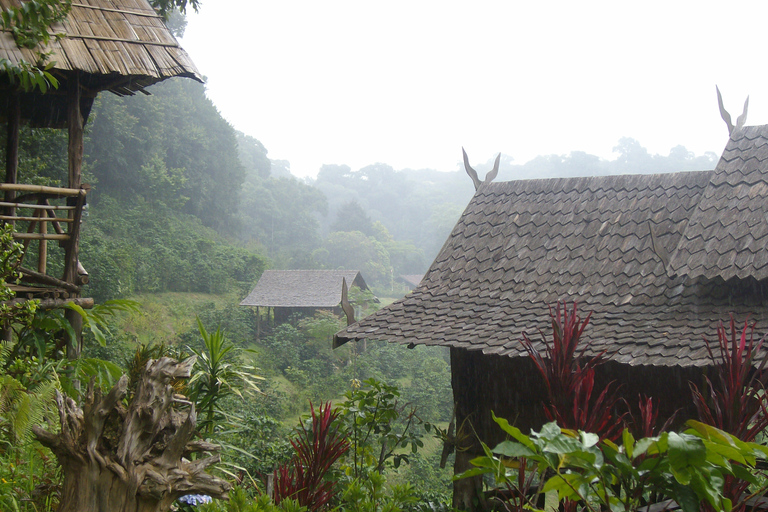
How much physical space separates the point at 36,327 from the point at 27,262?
10.9 meters

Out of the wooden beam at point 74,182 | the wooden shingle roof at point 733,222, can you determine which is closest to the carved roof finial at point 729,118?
the wooden shingle roof at point 733,222

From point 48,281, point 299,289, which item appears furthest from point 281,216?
point 48,281

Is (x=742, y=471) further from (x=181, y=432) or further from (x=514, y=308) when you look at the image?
(x=514, y=308)

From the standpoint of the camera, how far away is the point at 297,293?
23172mm

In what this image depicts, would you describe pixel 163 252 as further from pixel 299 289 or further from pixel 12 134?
pixel 12 134

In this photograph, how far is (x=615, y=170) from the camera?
2002 inches

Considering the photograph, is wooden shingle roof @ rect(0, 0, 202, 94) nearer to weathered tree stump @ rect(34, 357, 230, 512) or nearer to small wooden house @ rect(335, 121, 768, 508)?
small wooden house @ rect(335, 121, 768, 508)

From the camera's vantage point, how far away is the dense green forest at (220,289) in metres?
4.46

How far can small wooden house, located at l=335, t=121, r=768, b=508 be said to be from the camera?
462 cm

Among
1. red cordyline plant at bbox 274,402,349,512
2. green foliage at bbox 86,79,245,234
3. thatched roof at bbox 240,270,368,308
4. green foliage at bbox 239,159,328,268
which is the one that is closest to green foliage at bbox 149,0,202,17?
red cordyline plant at bbox 274,402,349,512

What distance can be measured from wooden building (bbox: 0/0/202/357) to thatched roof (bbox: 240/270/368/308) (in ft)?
52.7

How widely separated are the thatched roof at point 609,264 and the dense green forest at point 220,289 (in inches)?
45.6

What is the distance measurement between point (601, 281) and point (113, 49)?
17.0ft

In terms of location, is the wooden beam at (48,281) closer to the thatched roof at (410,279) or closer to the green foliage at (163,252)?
the green foliage at (163,252)
